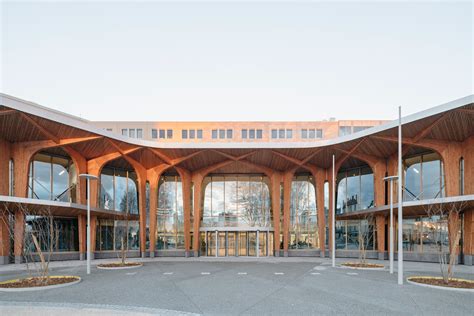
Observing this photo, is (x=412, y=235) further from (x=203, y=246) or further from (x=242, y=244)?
(x=203, y=246)

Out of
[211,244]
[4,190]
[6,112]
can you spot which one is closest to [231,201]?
[211,244]

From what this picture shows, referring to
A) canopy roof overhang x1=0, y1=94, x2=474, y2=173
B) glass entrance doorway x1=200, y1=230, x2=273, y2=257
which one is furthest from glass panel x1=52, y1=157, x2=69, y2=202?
glass entrance doorway x1=200, y1=230, x2=273, y2=257

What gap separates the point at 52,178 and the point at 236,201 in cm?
1554

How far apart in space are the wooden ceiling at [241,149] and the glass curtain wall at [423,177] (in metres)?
1.11

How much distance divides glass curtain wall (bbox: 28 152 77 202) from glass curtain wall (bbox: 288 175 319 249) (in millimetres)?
18410

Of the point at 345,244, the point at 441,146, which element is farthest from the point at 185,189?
the point at 441,146

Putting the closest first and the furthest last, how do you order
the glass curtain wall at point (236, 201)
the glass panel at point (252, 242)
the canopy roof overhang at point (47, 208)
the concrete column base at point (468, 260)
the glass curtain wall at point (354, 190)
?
1. the canopy roof overhang at point (47, 208)
2. the concrete column base at point (468, 260)
3. the glass curtain wall at point (354, 190)
4. the glass panel at point (252, 242)
5. the glass curtain wall at point (236, 201)

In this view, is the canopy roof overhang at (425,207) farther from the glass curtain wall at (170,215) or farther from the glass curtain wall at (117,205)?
the glass curtain wall at (117,205)

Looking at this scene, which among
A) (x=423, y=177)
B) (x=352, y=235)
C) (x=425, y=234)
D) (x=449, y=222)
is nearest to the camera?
(x=449, y=222)

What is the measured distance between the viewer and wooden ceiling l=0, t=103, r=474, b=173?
955 inches

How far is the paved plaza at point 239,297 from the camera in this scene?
1226 cm

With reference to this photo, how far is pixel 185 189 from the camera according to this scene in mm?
37281

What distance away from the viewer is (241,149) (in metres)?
32.9

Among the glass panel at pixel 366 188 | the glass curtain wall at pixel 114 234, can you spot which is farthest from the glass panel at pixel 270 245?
the glass curtain wall at pixel 114 234
